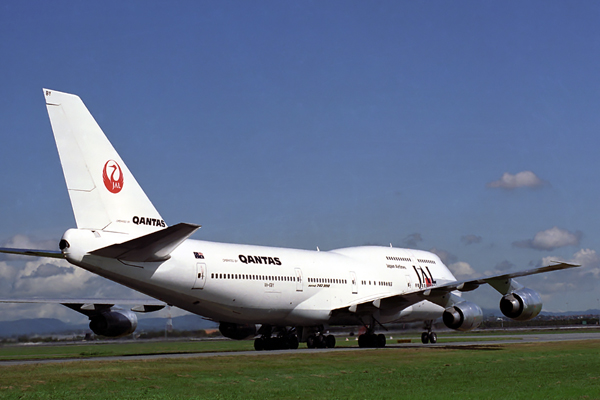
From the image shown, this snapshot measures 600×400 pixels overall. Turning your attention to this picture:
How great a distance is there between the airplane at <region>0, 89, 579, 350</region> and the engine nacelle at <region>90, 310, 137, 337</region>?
0.04m

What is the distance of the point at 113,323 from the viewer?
25.3 m

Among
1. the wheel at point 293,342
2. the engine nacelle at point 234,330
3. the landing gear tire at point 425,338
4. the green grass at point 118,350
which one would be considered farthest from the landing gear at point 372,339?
the landing gear tire at point 425,338

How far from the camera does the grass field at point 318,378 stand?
12273mm

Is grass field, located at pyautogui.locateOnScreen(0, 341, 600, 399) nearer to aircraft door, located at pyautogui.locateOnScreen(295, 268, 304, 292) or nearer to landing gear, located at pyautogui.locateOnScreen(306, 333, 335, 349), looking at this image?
aircraft door, located at pyautogui.locateOnScreen(295, 268, 304, 292)

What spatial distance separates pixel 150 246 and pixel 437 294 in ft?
42.4

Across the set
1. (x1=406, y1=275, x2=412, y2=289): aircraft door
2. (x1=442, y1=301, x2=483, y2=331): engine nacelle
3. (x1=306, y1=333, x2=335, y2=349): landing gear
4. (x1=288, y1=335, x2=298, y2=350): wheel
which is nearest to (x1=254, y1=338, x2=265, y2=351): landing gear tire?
(x1=288, y1=335, x2=298, y2=350): wheel

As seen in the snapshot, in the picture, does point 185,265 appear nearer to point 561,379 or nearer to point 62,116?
point 62,116

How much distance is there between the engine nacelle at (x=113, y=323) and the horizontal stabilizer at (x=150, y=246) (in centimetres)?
562

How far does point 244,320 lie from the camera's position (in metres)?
25.6

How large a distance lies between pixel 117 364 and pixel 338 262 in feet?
45.6

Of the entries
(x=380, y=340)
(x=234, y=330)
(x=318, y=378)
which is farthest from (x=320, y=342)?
(x=318, y=378)

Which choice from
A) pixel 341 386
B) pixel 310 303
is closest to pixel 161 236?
pixel 341 386

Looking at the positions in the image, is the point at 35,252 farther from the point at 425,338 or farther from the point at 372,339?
the point at 425,338

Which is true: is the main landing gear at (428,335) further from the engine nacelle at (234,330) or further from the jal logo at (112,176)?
the jal logo at (112,176)
